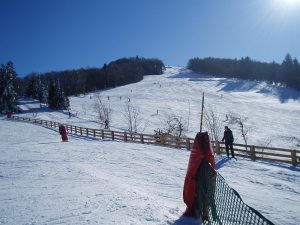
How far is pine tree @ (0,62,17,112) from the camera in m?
72.8

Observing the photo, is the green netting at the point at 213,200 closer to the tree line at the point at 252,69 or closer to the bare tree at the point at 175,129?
the bare tree at the point at 175,129

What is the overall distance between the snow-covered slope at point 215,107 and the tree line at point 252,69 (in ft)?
15.4

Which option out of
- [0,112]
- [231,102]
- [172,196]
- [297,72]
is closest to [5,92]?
[0,112]

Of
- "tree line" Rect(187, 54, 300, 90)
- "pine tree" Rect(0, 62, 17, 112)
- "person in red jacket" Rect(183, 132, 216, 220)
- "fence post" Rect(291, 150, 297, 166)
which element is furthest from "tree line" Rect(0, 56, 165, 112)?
"person in red jacket" Rect(183, 132, 216, 220)

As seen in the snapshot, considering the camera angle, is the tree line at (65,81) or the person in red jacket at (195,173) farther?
the tree line at (65,81)

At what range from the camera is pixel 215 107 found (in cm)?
8338

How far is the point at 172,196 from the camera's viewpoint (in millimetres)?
10680

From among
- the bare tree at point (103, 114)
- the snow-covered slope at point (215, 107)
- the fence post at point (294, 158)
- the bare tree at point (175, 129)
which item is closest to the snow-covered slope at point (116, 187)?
the fence post at point (294, 158)

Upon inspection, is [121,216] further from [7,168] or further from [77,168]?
[7,168]

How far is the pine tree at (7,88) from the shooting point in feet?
239

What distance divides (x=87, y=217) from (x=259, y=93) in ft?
359

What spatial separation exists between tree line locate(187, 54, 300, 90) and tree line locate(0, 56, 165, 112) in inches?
826

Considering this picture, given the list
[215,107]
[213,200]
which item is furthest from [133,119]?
[213,200]

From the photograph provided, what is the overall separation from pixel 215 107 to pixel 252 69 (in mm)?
61798
